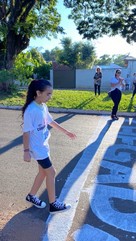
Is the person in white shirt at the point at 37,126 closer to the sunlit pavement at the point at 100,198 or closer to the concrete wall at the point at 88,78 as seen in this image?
the sunlit pavement at the point at 100,198

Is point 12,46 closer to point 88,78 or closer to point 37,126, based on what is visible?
point 88,78

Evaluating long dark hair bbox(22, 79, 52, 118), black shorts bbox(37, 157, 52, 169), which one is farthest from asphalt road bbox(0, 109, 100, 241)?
long dark hair bbox(22, 79, 52, 118)

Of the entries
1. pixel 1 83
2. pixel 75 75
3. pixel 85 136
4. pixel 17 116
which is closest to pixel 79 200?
pixel 85 136

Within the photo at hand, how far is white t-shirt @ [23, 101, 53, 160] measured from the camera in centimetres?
326

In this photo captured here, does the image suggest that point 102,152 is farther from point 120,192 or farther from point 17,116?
point 17,116

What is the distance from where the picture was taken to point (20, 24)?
14.4 m

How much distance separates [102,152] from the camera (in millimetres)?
6051

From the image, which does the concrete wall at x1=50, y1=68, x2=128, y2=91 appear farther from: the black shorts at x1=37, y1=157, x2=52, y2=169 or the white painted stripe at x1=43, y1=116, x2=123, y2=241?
the black shorts at x1=37, y1=157, x2=52, y2=169

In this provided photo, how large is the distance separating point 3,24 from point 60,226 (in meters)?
13.9

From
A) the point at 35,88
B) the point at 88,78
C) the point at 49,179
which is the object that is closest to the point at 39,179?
the point at 49,179

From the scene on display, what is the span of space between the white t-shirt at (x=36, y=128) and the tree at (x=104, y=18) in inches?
586

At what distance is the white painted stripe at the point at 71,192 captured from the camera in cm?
315

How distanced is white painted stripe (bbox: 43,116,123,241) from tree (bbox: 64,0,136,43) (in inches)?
471

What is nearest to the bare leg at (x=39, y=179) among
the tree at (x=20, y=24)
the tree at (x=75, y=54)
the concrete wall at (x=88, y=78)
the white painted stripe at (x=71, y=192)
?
the white painted stripe at (x=71, y=192)
